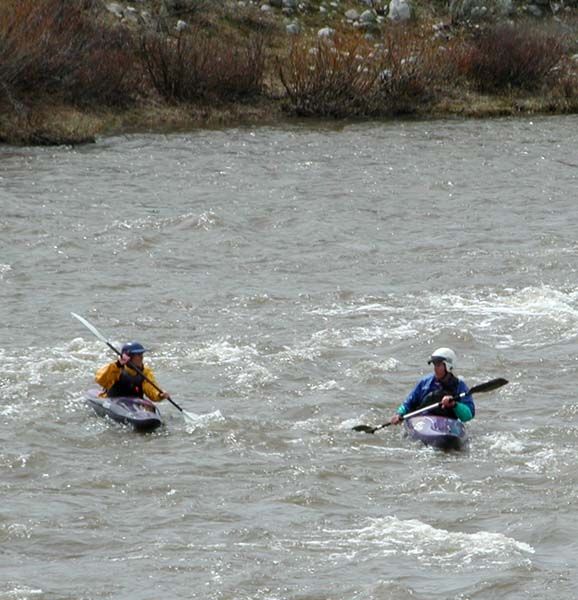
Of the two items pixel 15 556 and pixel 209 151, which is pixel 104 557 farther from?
pixel 209 151

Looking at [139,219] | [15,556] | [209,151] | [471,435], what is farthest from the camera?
[209,151]

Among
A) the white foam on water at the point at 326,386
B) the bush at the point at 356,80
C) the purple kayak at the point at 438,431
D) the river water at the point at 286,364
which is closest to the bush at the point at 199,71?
the bush at the point at 356,80

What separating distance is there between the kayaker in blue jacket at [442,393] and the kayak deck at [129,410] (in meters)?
2.20

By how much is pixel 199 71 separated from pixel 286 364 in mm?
17100

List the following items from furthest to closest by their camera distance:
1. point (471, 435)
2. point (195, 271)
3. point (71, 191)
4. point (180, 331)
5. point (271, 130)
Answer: point (271, 130) → point (71, 191) → point (195, 271) → point (180, 331) → point (471, 435)

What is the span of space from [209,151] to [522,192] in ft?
21.0

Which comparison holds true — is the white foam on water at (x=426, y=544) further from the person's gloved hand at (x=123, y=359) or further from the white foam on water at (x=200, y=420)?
the person's gloved hand at (x=123, y=359)

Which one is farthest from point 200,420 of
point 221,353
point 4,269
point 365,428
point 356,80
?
point 356,80

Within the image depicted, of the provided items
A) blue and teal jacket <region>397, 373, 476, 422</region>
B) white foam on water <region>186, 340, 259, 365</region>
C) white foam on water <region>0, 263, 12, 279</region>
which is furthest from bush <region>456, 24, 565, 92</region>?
blue and teal jacket <region>397, 373, 476, 422</region>

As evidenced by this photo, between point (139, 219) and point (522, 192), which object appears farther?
point (522, 192)

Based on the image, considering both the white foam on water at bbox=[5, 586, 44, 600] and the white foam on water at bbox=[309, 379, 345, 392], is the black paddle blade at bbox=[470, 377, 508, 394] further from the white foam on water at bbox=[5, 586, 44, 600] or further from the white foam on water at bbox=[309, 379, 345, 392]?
the white foam on water at bbox=[5, 586, 44, 600]

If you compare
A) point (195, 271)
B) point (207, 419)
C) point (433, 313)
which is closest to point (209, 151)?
point (195, 271)

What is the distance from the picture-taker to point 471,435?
12.9 meters

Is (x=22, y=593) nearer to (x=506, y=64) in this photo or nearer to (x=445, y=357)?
(x=445, y=357)
